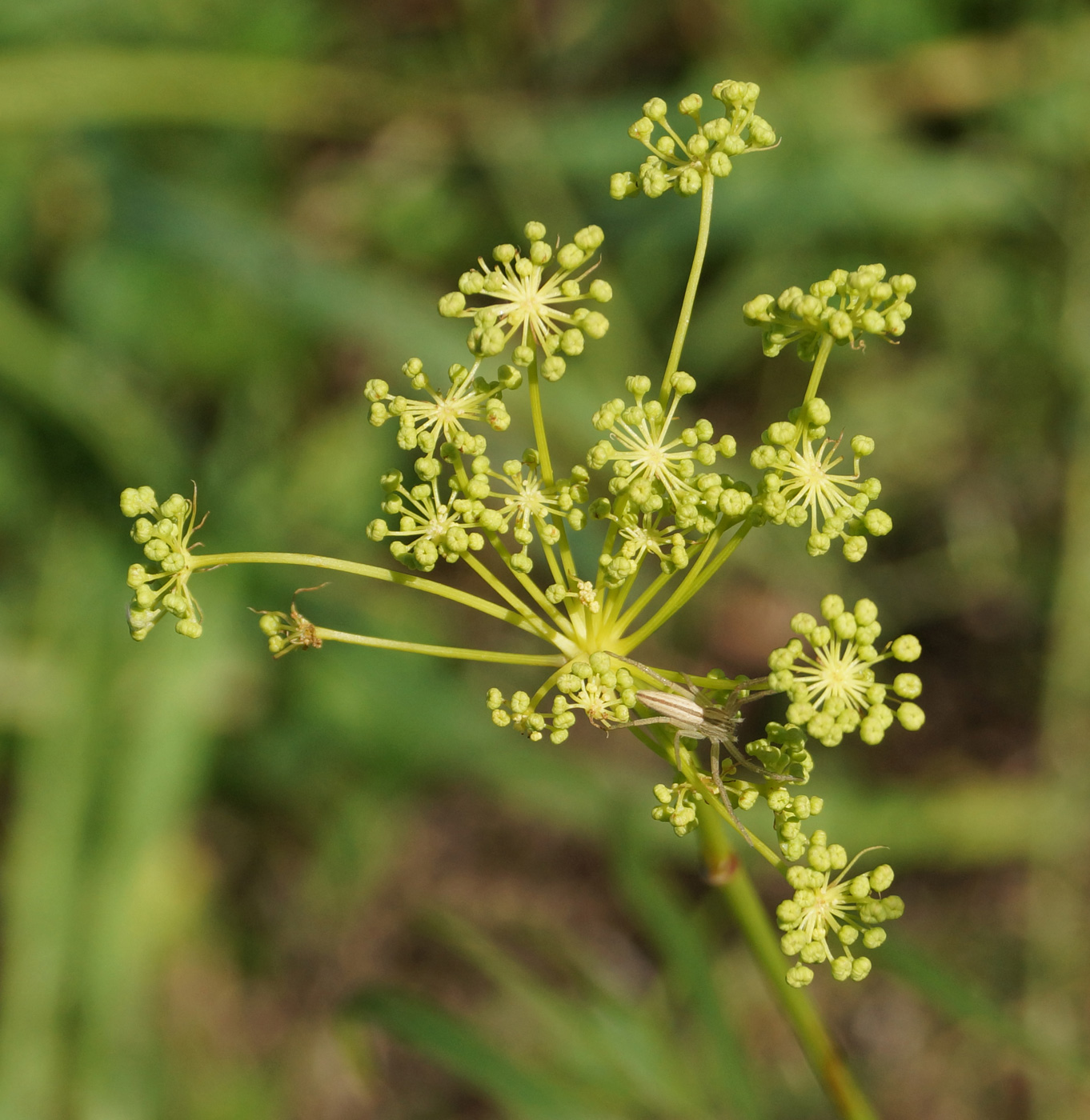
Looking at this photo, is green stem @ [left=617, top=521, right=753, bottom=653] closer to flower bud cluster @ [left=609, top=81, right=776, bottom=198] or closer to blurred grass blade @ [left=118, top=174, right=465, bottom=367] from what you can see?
flower bud cluster @ [left=609, top=81, right=776, bottom=198]

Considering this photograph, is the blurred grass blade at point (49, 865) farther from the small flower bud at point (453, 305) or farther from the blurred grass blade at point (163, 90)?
the small flower bud at point (453, 305)

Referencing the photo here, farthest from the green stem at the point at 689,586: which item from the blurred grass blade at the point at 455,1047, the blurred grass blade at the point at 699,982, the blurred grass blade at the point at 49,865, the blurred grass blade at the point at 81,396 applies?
the blurred grass blade at the point at 49,865

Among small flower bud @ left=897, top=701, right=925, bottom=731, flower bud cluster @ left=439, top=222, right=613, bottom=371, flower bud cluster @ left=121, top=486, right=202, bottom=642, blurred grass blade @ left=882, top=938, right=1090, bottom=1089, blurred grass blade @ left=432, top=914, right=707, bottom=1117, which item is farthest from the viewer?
blurred grass blade @ left=432, top=914, right=707, bottom=1117

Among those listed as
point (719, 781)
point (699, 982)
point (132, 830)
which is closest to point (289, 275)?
point (132, 830)

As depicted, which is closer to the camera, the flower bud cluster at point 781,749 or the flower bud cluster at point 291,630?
the flower bud cluster at point 781,749

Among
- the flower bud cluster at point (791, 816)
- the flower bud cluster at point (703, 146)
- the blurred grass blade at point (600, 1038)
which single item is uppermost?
the flower bud cluster at point (703, 146)

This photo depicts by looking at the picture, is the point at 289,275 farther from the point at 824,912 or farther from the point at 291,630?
the point at 824,912

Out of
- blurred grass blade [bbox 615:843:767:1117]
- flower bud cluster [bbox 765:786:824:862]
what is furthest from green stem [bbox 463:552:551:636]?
blurred grass blade [bbox 615:843:767:1117]
